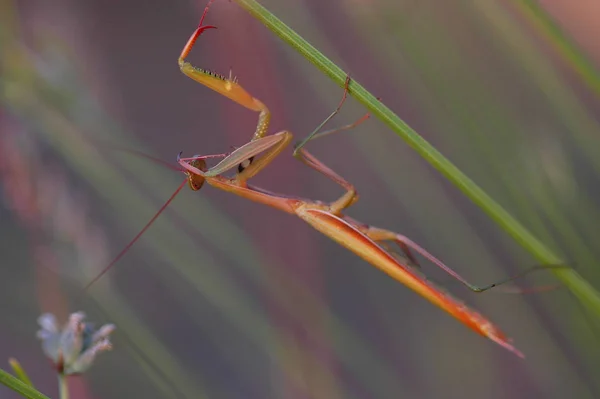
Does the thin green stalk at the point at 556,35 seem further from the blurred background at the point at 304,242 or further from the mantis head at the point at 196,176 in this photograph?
the mantis head at the point at 196,176

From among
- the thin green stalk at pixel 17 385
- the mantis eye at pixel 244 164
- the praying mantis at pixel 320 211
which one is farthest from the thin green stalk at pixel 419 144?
the thin green stalk at pixel 17 385

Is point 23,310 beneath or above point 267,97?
beneath

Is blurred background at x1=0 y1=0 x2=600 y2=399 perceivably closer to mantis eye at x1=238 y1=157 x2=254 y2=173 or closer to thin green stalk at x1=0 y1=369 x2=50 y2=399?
mantis eye at x1=238 y1=157 x2=254 y2=173

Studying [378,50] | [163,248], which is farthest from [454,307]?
[378,50]

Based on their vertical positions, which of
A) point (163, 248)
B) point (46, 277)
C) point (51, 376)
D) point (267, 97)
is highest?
point (267, 97)

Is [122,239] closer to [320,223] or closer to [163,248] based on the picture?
[163,248]

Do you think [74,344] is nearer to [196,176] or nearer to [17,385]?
[17,385]

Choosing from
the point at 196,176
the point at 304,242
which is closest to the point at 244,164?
the point at 196,176

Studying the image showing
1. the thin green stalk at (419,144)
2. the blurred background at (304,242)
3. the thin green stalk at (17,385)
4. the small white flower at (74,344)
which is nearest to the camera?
the thin green stalk at (17,385)
